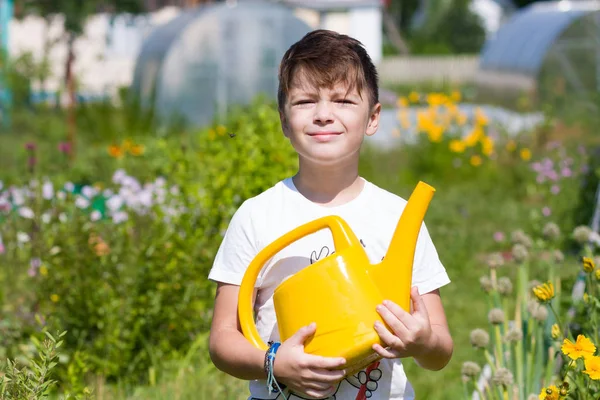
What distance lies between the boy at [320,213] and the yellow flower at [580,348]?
24 centimetres

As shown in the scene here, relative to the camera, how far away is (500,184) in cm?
889

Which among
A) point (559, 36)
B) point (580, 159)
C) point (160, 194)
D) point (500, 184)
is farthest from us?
point (559, 36)

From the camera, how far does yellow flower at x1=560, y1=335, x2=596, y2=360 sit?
1.96 metres

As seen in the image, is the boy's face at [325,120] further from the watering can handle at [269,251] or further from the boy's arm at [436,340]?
the boy's arm at [436,340]

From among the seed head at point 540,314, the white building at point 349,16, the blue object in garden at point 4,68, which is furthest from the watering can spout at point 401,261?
the white building at point 349,16

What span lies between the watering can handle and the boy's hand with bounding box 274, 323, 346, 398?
0.36 feet

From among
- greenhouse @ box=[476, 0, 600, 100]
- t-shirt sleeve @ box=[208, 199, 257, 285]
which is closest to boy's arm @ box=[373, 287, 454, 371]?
t-shirt sleeve @ box=[208, 199, 257, 285]

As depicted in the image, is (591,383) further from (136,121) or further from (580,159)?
→ (136,121)

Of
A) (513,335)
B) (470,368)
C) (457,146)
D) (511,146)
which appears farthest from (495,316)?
(511,146)

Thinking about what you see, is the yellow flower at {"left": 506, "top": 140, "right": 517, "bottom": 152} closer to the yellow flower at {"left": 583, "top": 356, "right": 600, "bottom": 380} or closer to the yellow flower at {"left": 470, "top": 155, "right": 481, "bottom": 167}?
the yellow flower at {"left": 470, "top": 155, "right": 481, "bottom": 167}

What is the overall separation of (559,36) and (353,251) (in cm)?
1367

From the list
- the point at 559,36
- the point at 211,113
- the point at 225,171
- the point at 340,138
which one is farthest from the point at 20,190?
the point at 559,36

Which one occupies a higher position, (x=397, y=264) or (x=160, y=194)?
(x=397, y=264)

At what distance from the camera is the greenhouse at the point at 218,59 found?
1300 cm
